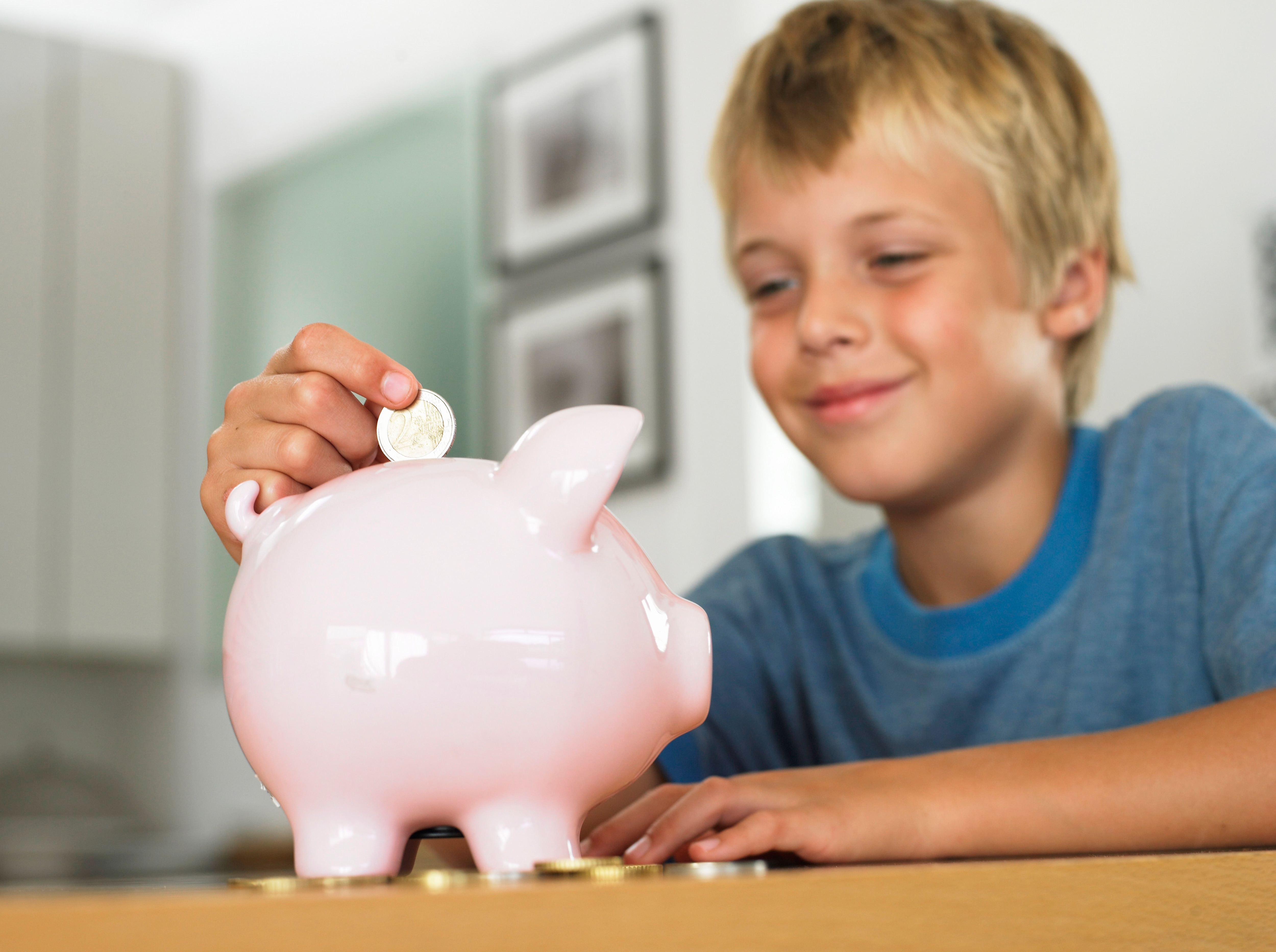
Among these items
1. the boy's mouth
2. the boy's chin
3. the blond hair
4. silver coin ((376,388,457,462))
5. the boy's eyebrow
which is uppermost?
the blond hair

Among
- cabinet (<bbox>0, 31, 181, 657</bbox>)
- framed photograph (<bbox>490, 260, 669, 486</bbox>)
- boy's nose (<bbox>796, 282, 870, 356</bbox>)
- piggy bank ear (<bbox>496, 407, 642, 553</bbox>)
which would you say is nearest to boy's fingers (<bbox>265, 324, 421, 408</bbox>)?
piggy bank ear (<bbox>496, 407, 642, 553</bbox>)

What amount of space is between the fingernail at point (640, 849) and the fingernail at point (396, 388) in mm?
201

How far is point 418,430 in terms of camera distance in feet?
1.70

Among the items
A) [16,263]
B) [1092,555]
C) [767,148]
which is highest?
[16,263]

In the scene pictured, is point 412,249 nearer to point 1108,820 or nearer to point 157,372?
point 157,372

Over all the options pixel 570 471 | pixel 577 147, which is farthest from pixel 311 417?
pixel 577 147

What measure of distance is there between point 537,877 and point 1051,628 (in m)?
0.72

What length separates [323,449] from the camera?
21.9 inches

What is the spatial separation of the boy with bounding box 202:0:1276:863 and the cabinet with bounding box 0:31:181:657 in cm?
267

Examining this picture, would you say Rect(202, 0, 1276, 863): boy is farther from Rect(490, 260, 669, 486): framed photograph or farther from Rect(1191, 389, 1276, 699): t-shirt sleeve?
Rect(490, 260, 669, 486): framed photograph

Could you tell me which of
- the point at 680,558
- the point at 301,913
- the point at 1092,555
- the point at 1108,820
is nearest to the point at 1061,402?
the point at 1092,555

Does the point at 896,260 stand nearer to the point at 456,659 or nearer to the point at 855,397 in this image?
the point at 855,397

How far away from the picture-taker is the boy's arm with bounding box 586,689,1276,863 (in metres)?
0.51

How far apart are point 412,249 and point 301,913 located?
298cm
